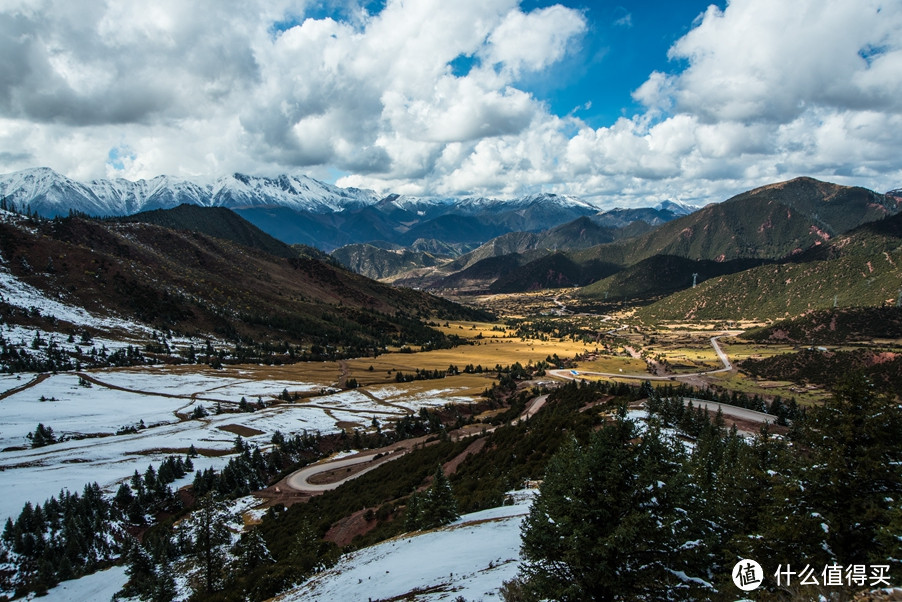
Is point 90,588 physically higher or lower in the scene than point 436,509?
lower

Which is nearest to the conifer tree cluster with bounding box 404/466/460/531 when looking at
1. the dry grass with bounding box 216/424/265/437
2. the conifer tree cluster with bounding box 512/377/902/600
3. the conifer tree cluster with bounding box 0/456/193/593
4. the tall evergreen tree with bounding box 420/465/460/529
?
the tall evergreen tree with bounding box 420/465/460/529

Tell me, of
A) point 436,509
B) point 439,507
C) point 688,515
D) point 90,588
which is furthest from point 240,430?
point 688,515

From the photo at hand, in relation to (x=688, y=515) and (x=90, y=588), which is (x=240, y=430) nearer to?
(x=90, y=588)

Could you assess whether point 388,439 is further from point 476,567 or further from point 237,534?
point 476,567

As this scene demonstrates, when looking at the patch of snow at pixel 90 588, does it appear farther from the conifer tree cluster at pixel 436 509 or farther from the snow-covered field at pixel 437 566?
the conifer tree cluster at pixel 436 509

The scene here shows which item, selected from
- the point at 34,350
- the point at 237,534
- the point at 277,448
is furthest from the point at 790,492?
the point at 34,350

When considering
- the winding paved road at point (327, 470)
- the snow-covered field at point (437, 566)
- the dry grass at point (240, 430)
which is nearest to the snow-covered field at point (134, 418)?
the dry grass at point (240, 430)

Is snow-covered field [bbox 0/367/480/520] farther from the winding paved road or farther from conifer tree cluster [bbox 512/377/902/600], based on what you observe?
conifer tree cluster [bbox 512/377/902/600]
